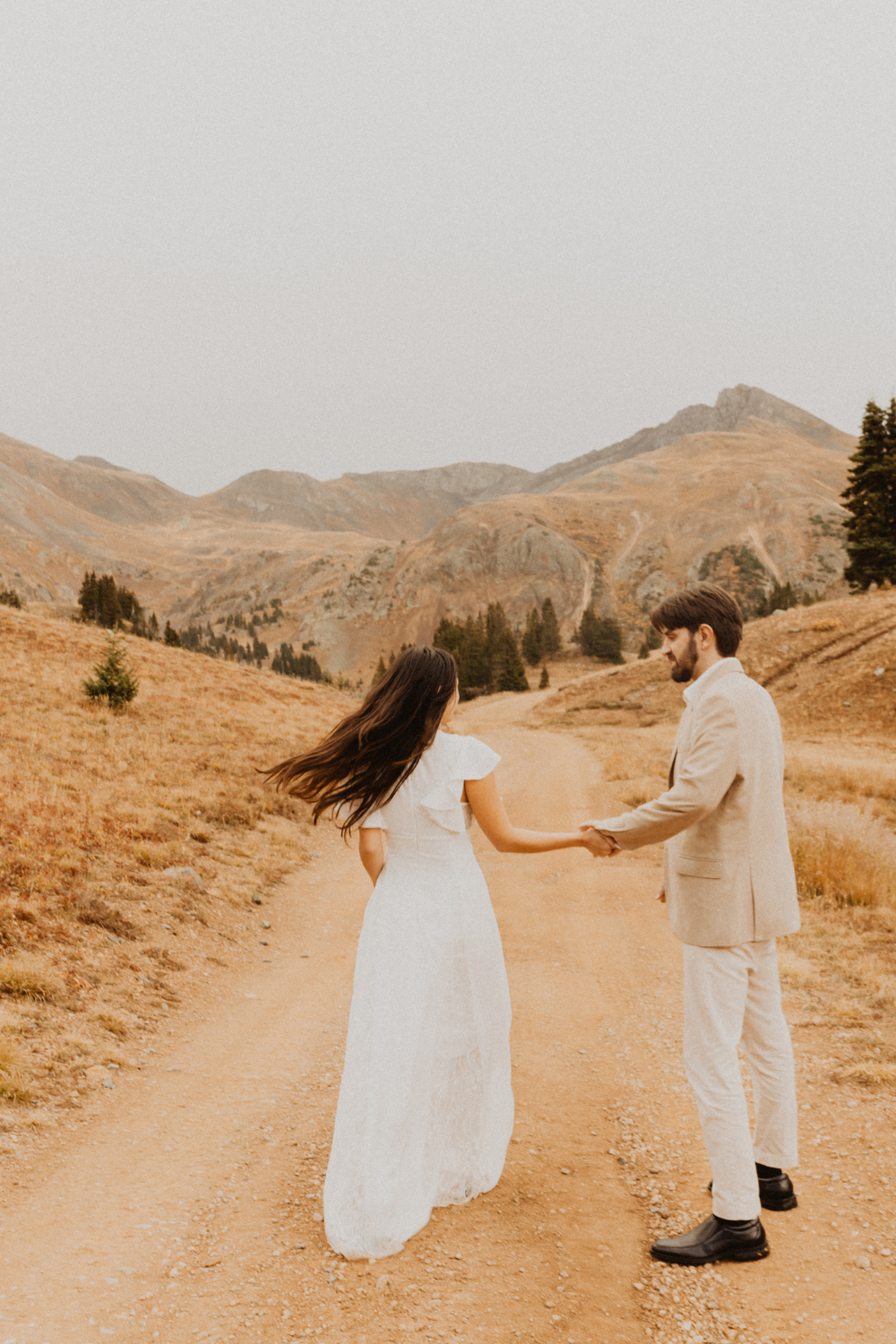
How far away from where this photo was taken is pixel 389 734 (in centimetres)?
363

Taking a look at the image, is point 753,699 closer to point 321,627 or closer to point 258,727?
point 258,727

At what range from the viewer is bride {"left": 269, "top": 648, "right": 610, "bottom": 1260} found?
353 centimetres

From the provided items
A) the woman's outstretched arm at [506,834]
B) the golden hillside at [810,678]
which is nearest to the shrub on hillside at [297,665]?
the golden hillside at [810,678]

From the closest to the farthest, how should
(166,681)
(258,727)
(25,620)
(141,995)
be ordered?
(141,995) < (258,727) < (166,681) < (25,620)

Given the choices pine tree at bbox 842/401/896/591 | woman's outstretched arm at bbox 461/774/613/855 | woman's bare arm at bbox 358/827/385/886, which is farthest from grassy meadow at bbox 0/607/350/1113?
pine tree at bbox 842/401/896/591

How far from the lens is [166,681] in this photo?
25891 mm

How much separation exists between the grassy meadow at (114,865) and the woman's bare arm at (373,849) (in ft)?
9.59

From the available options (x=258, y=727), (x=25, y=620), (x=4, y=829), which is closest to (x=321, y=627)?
(x=25, y=620)

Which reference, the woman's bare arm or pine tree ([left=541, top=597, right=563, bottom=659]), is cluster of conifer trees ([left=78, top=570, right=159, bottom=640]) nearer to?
pine tree ([left=541, top=597, right=563, bottom=659])

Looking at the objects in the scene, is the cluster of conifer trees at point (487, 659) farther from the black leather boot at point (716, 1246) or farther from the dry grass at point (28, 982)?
the black leather boot at point (716, 1246)

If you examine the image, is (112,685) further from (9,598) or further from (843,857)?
(9,598)

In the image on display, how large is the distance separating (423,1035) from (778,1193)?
2000 mm

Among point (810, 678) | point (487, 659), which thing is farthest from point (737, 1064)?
point (487, 659)

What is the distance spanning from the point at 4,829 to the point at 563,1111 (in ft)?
23.0
